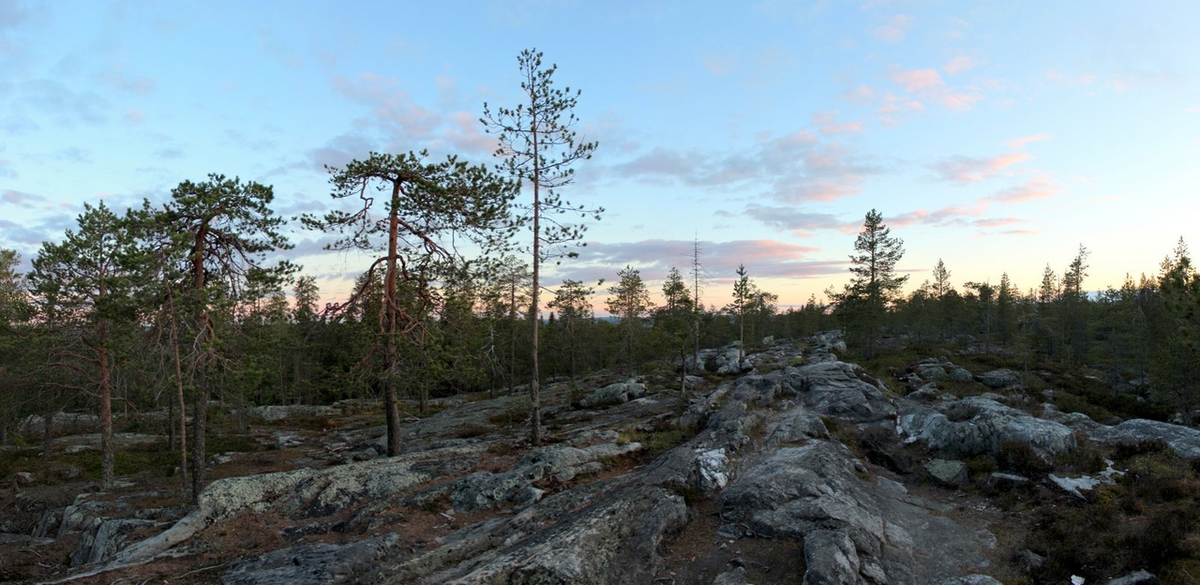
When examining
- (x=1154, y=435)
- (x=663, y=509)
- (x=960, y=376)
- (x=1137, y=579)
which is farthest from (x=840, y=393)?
(x=960, y=376)

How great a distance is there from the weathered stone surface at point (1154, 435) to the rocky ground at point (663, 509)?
0.10m

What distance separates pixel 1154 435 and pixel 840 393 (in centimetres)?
1142

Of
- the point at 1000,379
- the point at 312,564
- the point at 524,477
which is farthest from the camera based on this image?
the point at 1000,379

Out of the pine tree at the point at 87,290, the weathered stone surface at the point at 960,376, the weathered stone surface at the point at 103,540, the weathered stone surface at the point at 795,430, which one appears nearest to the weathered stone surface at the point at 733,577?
the weathered stone surface at the point at 795,430

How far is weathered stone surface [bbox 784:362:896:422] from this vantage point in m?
25.2

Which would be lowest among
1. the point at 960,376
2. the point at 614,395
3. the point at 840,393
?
the point at 614,395

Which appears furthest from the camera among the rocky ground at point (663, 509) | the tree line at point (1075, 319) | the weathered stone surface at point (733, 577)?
the tree line at point (1075, 319)

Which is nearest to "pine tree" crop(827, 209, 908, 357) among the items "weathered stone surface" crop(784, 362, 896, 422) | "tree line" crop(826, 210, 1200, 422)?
"tree line" crop(826, 210, 1200, 422)

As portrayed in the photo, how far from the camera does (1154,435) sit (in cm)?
1880

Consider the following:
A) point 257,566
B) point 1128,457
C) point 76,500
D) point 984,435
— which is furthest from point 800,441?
point 76,500

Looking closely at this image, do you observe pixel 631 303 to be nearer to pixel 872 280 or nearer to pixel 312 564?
pixel 872 280

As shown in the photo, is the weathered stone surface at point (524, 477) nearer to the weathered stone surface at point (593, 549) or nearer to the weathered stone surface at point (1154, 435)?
the weathered stone surface at point (593, 549)

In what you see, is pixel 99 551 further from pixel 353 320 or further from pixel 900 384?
pixel 900 384

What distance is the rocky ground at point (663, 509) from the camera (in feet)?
37.0
